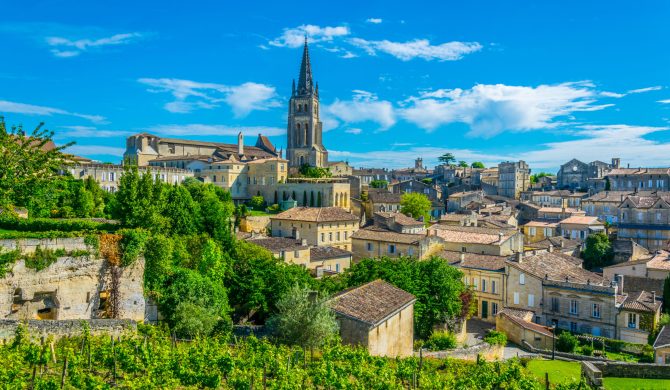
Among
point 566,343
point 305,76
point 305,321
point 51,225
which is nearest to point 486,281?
point 566,343

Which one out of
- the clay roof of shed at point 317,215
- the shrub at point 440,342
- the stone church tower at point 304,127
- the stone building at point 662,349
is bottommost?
the stone building at point 662,349

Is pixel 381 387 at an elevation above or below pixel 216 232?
below

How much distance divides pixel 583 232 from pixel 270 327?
53.5m

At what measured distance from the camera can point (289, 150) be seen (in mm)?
109125

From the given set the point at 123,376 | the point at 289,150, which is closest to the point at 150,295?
the point at 123,376

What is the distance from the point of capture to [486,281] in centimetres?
4269

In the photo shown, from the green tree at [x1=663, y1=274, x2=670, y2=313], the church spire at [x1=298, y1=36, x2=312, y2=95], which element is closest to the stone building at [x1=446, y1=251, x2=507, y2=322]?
the green tree at [x1=663, y1=274, x2=670, y2=313]

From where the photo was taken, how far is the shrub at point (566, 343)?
112 ft

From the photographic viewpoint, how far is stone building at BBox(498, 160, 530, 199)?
10094 centimetres

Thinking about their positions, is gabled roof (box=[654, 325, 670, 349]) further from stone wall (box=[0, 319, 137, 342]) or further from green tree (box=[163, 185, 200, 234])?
stone wall (box=[0, 319, 137, 342])

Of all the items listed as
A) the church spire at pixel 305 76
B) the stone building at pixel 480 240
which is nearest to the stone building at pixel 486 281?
the stone building at pixel 480 240

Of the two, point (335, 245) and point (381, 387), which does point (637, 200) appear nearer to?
point (335, 245)

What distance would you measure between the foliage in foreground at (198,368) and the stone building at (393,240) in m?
27.4

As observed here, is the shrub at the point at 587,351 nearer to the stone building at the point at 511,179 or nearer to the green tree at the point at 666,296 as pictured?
the green tree at the point at 666,296
